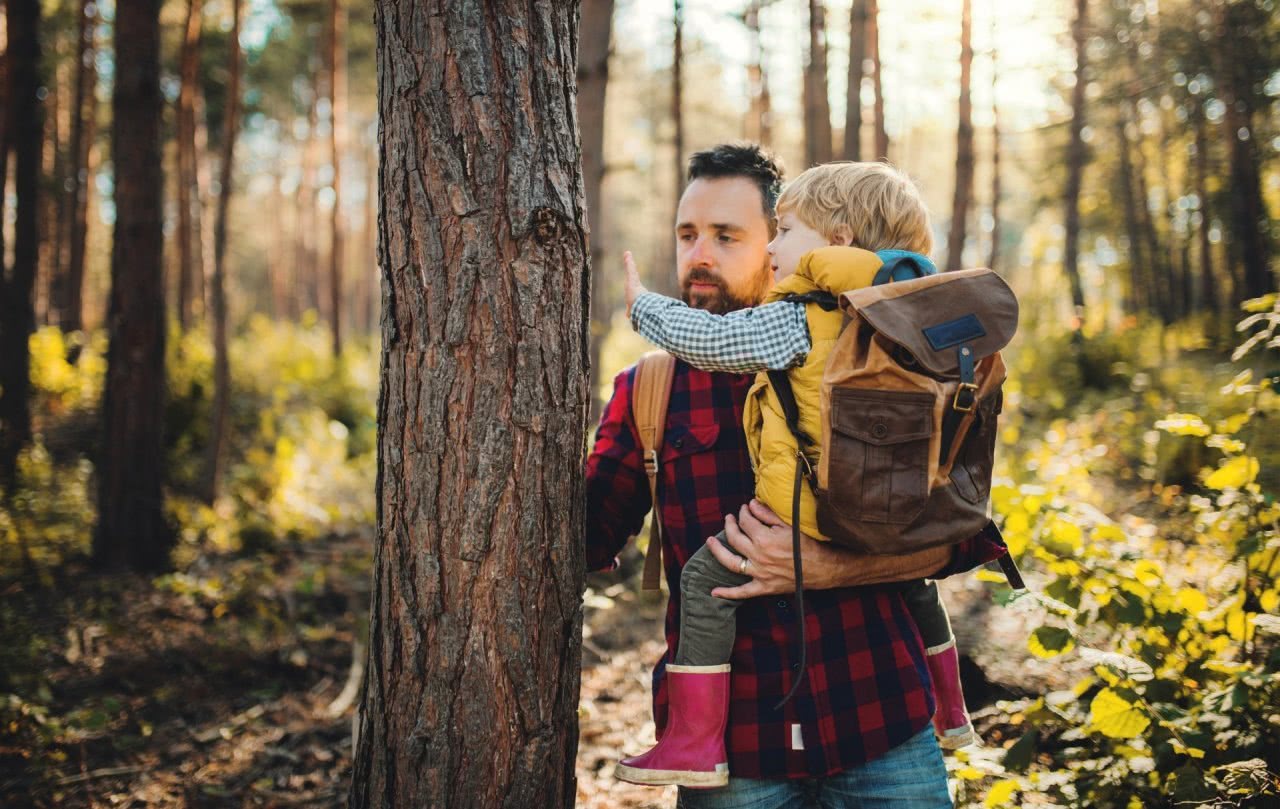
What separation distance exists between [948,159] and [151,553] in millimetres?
35340

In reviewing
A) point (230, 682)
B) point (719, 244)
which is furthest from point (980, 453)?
point (230, 682)

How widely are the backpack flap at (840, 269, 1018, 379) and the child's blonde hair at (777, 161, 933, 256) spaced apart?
12.1 inches

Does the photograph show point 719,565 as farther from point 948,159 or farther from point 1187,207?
point 948,159

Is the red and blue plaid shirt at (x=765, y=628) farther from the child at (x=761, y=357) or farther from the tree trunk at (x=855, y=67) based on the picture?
the tree trunk at (x=855, y=67)

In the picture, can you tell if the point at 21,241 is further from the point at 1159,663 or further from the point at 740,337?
the point at 1159,663

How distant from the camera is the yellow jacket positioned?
1.85 m

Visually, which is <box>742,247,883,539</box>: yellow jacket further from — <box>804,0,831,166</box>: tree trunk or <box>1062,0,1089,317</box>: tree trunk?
<box>1062,0,1089,317</box>: tree trunk

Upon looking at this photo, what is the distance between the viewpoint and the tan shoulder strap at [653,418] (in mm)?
2199

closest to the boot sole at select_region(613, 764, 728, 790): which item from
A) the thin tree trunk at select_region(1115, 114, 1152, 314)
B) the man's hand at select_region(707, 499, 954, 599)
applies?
the man's hand at select_region(707, 499, 954, 599)

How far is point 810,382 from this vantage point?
73.1 inches

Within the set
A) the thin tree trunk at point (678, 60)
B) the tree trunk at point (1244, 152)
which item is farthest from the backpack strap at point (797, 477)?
the tree trunk at point (1244, 152)

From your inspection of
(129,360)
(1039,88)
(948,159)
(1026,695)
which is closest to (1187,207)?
(1039,88)

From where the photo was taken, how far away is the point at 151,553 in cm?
642

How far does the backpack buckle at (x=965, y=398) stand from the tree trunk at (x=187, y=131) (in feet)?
35.1
